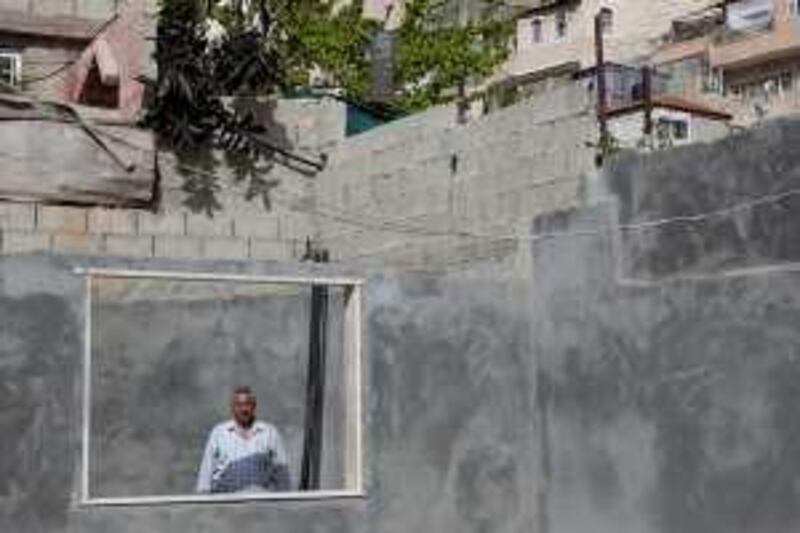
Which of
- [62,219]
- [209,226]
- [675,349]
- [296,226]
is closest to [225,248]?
[209,226]

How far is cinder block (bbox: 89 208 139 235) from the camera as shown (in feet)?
42.7

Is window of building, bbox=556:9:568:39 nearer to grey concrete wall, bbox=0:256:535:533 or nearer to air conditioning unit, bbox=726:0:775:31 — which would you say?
air conditioning unit, bbox=726:0:775:31

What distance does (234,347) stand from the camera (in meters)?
11.1

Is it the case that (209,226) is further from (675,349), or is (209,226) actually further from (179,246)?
(675,349)

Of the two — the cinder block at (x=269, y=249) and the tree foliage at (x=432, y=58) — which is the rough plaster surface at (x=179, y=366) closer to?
the cinder block at (x=269, y=249)

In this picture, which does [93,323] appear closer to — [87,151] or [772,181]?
[87,151]

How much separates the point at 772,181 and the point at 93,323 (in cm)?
527

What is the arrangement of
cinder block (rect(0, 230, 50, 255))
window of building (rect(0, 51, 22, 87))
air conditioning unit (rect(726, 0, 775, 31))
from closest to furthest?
cinder block (rect(0, 230, 50, 255))
window of building (rect(0, 51, 22, 87))
air conditioning unit (rect(726, 0, 775, 31))

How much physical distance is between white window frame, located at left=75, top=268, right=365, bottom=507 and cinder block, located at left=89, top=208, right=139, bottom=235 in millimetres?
3010

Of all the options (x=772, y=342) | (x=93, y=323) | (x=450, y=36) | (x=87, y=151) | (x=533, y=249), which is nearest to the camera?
(x=772, y=342)

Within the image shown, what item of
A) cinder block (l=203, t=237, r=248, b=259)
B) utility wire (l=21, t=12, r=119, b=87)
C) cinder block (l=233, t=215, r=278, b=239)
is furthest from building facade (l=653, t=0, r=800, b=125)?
cinder block (l=203, t=237, r=248, b=259)

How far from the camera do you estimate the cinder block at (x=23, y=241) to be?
12.5m

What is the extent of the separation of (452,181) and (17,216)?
3.80 m

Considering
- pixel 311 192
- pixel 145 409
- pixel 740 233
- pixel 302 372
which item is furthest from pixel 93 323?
pixel 740 233
